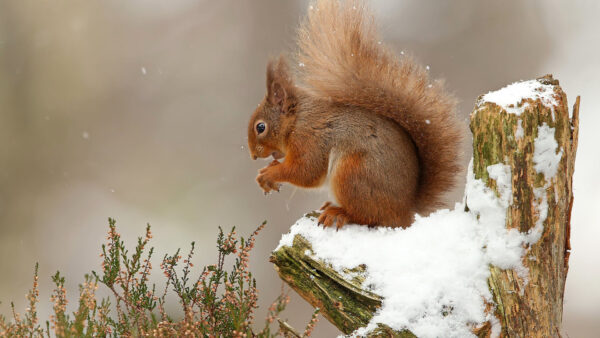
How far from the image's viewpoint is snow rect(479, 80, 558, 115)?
1.21 meters

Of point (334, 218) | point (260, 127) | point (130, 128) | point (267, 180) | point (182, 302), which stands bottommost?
point (182, 302)

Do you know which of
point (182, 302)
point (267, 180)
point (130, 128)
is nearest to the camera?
point (182, 302)

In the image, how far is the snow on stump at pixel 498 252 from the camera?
46.7 inches

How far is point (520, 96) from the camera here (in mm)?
1223

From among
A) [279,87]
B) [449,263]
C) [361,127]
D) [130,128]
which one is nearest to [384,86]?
[361,127]

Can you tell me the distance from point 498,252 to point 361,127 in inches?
19.5

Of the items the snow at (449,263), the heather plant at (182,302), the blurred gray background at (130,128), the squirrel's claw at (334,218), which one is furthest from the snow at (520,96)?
the blurred gray background at (130,128)

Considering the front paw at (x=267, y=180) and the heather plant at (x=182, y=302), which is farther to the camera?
the front paw at (x=267, y=180)

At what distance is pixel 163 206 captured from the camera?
10.6 ft

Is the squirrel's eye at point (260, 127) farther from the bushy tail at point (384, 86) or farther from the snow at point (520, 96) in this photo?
the snow at point (520, 96)

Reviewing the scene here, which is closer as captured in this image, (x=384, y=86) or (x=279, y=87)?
(x=384, y=86)

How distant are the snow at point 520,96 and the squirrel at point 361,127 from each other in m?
0.28

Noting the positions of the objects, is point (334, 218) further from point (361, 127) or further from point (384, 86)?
point (384, 86)

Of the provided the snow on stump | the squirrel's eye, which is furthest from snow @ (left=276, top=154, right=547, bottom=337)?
the squirrel's eye
